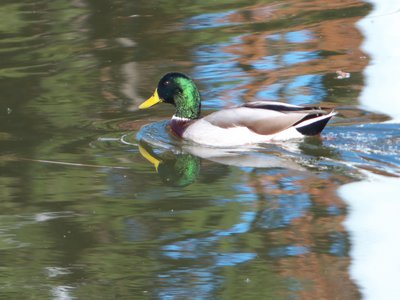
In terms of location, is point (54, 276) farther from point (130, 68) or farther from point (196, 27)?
point (196, 27)

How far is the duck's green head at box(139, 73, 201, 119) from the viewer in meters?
10.7

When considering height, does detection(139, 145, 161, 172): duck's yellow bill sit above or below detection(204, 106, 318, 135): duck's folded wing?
below

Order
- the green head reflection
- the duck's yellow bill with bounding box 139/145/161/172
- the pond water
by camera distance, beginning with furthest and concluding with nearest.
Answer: the duck's yellow bill with bounding box 139/145/161/172, the green head reflection, the pond water

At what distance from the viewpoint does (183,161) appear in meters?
9.79

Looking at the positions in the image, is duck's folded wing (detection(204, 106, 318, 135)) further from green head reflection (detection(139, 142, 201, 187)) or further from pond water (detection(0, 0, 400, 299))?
green head reflection (detection(139, 142, 201, 187))

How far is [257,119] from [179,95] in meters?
1.00

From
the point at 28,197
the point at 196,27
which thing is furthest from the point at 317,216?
the point at 196,27

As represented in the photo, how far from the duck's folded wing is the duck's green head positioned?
0.60 m

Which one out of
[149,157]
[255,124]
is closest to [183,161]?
[149,157]

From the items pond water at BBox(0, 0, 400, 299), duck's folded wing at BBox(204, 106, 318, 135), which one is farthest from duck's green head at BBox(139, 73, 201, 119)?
duck's folded wing at BBox(204, 106, 318, 135)

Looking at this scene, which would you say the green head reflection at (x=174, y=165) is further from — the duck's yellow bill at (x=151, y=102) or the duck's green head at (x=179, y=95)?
the duck's yellow bill at (x=151, y=102)

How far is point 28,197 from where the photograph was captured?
8789 millimetres

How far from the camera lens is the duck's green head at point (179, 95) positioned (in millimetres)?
10664

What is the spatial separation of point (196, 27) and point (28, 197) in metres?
5.56
